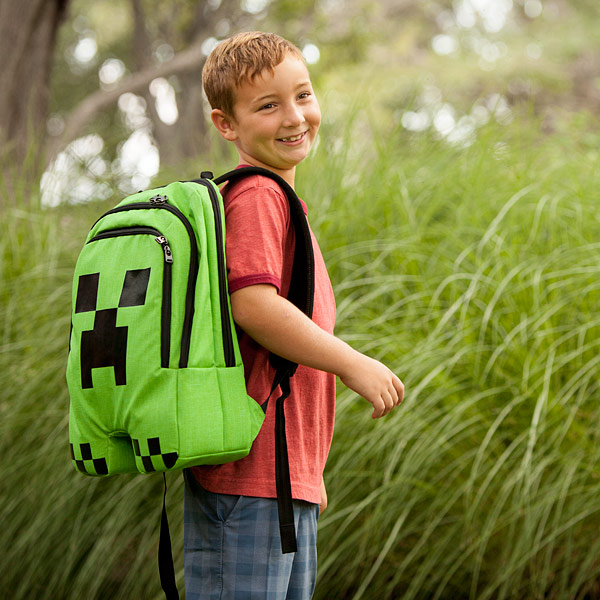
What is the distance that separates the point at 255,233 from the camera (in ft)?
4.46

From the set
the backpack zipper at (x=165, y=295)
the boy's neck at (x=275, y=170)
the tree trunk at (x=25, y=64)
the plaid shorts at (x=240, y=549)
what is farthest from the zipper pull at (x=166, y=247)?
the tree trunk at (x=25, y=64)

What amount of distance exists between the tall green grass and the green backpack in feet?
3.69

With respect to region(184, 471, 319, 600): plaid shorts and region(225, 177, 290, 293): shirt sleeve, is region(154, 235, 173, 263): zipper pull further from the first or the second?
region(184, 471, 319, 600): plaid shorts

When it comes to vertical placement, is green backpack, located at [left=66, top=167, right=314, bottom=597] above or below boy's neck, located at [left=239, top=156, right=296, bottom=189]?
below

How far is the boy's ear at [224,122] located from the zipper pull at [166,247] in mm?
286

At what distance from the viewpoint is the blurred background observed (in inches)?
95.0

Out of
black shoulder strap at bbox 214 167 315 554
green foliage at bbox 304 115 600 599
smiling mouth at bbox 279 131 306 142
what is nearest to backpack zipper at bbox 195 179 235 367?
black shoulder strap at bbox 214 167 315 554

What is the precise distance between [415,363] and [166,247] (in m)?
1.35

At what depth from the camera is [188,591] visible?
4.88 ft

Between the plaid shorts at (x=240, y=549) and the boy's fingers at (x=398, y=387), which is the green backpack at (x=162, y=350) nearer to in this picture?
the plaid shorts at (x=240, y=549)

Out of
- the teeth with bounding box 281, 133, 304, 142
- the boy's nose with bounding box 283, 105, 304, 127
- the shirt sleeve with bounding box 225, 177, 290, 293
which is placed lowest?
the shirt sleeve with bounding box 225, 177, 290, 293

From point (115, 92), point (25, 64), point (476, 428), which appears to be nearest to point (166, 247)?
point (476, 428)

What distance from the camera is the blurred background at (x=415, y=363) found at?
2414 millimetres

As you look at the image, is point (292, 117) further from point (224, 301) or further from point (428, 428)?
point (428, 428)
